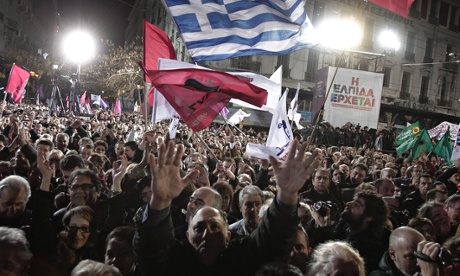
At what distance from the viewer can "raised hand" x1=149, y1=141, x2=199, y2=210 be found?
2.44 m

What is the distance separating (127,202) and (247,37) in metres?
3.03

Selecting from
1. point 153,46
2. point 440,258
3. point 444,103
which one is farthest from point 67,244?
point 444,103

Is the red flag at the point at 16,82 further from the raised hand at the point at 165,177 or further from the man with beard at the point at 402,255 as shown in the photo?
the man with beard at the point at 402,255

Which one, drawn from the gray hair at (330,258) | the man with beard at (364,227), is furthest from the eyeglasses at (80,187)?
the gray hair at (330,258)

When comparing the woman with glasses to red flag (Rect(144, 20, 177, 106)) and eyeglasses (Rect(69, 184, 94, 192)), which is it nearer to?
eyeglasses (Rect(69, 184, 94, 192))

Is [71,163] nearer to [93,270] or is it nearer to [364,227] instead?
[93,270]

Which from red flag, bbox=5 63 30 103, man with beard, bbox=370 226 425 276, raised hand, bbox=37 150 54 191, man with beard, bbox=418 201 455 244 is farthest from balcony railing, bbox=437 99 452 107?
raised hand, bbox=37 150 54 191

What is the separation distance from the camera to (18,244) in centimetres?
273

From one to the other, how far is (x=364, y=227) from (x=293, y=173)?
177 cm

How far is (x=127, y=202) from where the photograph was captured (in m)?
4.61

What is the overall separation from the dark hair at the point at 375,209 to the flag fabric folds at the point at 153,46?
3.88 metres

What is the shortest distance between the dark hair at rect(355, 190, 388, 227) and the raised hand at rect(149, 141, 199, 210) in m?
2.18

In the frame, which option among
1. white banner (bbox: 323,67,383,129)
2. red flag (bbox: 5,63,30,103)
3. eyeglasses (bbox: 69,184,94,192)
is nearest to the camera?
eyeglasses (bbox: 69,184,94,192)

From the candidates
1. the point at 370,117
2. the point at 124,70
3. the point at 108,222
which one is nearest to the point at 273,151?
the point at 108,222
